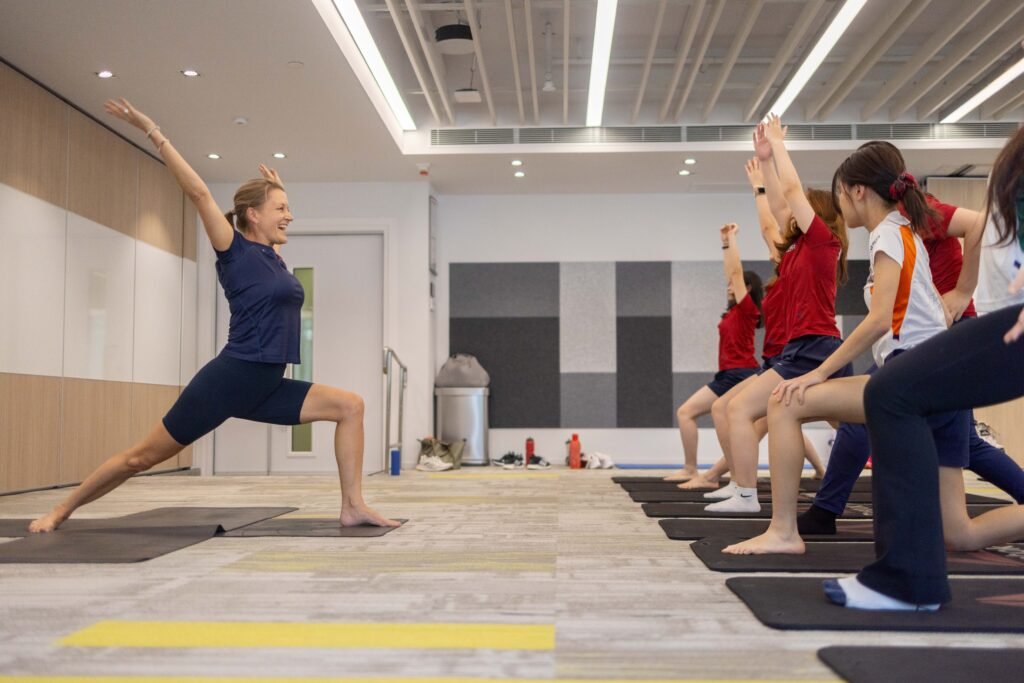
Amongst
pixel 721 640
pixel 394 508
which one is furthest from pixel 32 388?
pixel 721 640

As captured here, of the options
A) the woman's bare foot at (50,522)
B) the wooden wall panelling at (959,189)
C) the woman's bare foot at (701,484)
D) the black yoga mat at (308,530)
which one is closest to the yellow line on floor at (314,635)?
the black yoga mat at (308,530)

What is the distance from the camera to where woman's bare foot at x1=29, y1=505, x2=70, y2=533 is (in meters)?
3.32

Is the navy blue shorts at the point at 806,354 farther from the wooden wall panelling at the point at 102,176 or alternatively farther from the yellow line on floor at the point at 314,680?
the wooden wall panelling at the point at 102,176

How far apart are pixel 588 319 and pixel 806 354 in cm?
578

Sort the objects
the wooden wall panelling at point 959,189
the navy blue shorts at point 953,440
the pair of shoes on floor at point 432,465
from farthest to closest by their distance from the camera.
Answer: the wooden wall panelling at point 959,189
the pair of shoes on floor at point 432,465
the navy blue shorts at point 953,440

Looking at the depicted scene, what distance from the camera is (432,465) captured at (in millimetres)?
7777

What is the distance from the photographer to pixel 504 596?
6.98 ft

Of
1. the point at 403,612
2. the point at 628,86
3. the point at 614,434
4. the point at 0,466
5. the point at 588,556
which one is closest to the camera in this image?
the point at 403,612

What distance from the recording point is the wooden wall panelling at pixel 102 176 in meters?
6.27

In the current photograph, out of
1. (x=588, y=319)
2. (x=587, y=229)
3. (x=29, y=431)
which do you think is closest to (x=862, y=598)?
(x=29, y=431)

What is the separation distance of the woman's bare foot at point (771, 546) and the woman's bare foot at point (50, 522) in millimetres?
2385

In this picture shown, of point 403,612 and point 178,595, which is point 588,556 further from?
point 178,595

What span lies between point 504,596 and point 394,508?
2212mm

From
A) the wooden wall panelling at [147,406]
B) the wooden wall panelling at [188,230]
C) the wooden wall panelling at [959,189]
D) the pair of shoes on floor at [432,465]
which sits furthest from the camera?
the wooden wall panelling at [959,189]
